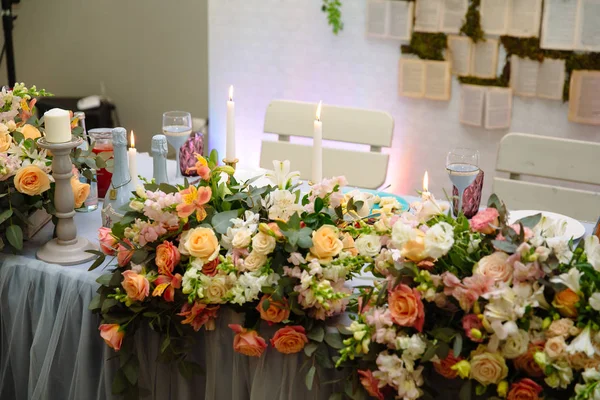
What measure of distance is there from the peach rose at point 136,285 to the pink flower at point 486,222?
0.62 meters

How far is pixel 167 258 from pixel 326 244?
0.31 m

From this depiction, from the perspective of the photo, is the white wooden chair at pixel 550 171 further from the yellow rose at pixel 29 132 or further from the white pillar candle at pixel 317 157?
the yellow rose at pixel 29 132

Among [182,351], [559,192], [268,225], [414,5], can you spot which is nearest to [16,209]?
[182,351]

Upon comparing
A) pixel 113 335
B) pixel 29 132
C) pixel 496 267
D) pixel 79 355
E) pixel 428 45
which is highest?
pixel 428 45

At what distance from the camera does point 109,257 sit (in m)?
1.79

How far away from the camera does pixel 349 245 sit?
1.49m

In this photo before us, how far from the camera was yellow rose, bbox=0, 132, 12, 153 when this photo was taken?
1.81 meters

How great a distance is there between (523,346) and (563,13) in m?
2.25

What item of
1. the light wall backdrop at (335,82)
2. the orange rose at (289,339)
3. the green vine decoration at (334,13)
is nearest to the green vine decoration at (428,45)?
the light wall backdrop at (335,82)

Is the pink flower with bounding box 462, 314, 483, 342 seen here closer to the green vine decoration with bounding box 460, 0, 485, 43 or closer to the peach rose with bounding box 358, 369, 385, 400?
the peach rose with bounding box 358, 369, 385, 400

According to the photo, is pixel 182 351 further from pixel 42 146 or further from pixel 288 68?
pixel 288 68

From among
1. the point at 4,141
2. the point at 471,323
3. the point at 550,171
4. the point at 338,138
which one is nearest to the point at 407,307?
the point at 471,323

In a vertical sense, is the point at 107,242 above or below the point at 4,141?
below

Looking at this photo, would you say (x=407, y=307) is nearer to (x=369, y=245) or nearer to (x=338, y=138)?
(x=369, y=245)
